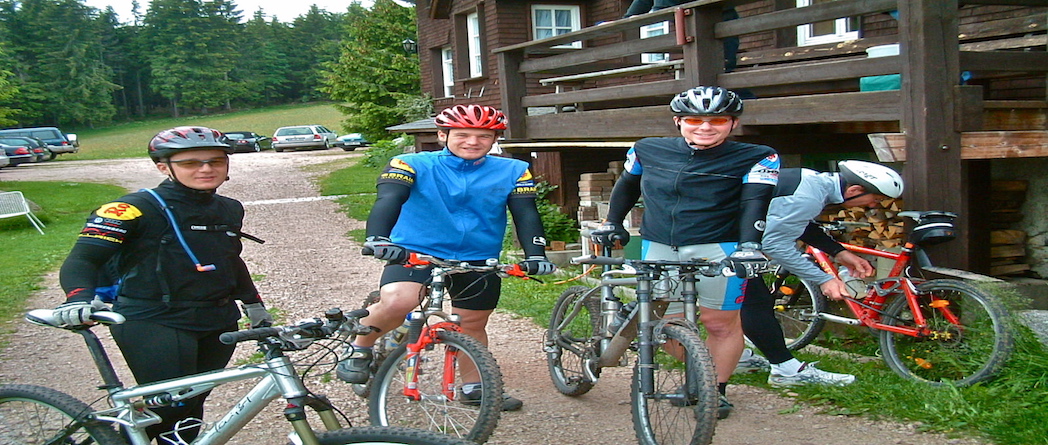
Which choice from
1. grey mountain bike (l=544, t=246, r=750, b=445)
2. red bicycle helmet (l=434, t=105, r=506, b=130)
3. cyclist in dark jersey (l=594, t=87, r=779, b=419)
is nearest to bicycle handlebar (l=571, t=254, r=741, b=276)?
grey mountain bike (l=544, t=246, r=750, b=445)

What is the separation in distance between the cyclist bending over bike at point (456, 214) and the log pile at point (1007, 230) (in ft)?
14.7

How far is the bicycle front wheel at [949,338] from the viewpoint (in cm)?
504

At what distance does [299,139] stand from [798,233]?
42595mm

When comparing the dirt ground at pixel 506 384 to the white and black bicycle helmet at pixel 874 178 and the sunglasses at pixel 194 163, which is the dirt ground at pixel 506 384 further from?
the sunglasses at pixel 194 163

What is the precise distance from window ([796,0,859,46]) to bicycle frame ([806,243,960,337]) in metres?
5.07

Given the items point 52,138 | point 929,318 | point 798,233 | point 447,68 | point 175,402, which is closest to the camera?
point 175,402

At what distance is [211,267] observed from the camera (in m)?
3.85

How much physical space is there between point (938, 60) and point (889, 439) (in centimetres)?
246

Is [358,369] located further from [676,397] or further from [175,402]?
[676,397]

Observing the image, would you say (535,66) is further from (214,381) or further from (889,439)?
(214,381)

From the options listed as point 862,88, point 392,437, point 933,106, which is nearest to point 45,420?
point 392,437

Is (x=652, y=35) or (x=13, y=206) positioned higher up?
(x=652, y=35)

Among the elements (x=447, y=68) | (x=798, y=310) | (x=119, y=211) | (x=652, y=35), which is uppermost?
(x=447, y=68)

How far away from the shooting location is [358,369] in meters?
4.84
